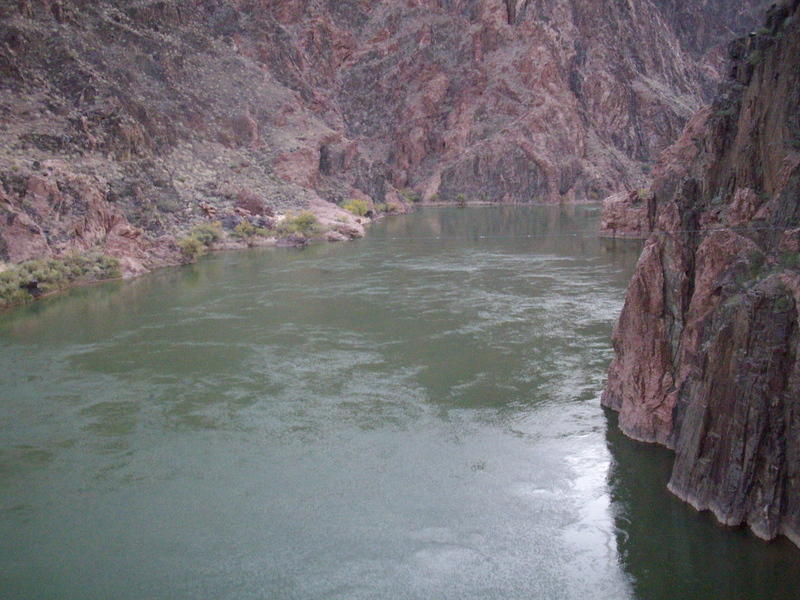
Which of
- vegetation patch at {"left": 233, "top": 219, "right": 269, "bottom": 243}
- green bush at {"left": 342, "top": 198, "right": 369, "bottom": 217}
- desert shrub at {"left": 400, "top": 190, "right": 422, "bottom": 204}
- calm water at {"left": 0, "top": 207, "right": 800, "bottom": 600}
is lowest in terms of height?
calm water at {"left": 0, "top": 207, "right": 800, "bottom": 600}

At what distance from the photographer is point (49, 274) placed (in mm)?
34531

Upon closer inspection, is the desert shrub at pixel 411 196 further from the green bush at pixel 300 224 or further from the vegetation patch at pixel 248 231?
the vegetation patch at pixel 248 231

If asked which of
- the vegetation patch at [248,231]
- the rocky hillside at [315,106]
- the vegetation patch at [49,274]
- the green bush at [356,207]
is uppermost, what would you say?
the rocky hillside at [315,106]

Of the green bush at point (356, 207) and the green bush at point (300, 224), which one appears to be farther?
the green bush at point (356, 207)

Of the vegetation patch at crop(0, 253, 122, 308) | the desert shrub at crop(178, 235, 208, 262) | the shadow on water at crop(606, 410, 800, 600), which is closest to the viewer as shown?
the shadow on water at crop(606, 410, 800, 600)

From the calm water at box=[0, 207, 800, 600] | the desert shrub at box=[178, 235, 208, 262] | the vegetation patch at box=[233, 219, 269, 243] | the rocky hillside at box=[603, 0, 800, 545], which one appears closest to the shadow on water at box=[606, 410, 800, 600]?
the calm water at box=[0, 207, 800, 600]

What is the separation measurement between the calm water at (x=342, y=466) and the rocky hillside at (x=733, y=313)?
2.55 feet

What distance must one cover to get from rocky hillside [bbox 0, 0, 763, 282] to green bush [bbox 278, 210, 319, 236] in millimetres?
1113

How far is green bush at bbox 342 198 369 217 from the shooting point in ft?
230

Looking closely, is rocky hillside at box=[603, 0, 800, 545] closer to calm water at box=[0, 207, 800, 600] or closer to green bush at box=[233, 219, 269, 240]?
calm water at box=[0, 207, 800, 600]

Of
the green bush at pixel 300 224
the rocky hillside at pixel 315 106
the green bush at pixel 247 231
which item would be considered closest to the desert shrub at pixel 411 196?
the rocky hillside at pixel 315 106

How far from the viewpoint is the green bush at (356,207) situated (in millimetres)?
70250

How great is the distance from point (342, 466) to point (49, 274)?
25049 millimetres

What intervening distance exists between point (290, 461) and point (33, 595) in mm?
5497
